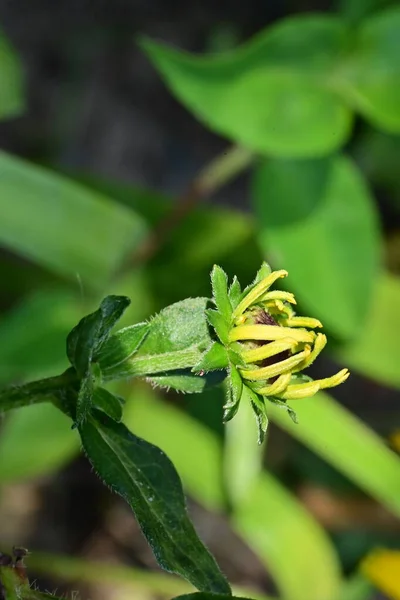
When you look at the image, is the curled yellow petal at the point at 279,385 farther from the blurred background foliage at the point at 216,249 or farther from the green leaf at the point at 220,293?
the blurred background foliage at the point at 216,249

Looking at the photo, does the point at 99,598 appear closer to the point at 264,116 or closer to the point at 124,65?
the point at 264,116

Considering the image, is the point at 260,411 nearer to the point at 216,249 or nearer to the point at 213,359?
the point at 213,359

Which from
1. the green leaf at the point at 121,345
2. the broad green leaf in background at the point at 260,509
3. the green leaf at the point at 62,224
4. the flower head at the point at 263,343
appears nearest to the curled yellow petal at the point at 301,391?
the flower head at the point at 263,343

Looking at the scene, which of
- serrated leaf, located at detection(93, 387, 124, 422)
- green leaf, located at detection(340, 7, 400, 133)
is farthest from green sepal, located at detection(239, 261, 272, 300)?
green leaf, located at detection(340, 7, 400, 133)

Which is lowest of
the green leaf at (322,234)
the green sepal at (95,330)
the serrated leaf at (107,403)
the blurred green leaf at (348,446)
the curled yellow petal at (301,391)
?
the blurred green leaf at (348,446)

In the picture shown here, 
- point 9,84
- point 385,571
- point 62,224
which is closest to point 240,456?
point 385,571

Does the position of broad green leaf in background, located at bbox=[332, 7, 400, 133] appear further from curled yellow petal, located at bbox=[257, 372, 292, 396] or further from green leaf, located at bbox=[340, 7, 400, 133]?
curled yellow petal, located at bbox=[257, 372, 292, 396]
